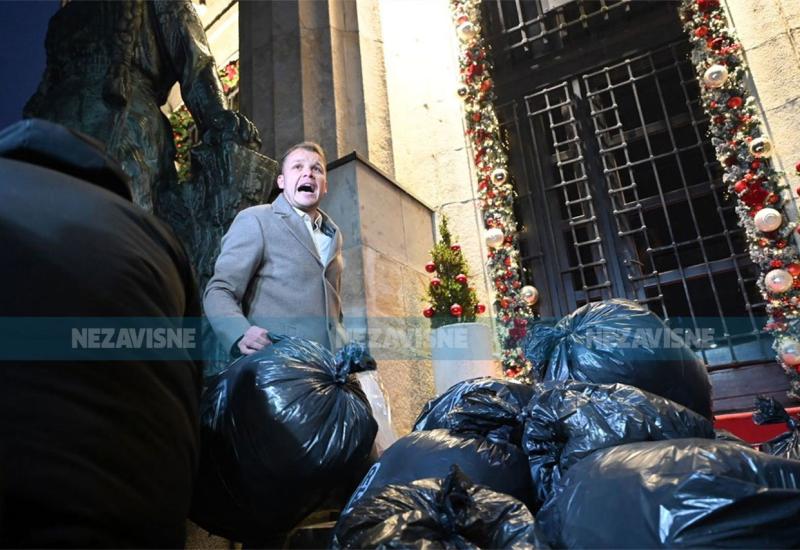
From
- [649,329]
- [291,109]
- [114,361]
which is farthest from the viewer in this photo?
[291,109]

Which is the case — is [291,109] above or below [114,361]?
above

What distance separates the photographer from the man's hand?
1.96 meters

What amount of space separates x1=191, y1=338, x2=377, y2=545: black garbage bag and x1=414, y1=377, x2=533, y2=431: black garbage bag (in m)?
0.29

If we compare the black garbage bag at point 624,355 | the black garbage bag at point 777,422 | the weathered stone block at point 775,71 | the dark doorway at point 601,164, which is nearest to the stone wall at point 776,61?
the weathered stone block at point 775,71

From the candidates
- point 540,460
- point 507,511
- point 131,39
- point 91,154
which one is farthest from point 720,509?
point 131,39

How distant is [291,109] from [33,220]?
19.1 feet

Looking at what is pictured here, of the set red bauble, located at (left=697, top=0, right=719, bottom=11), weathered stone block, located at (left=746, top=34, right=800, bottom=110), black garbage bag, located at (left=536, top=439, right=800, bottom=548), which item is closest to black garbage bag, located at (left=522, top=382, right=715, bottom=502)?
black garbage bag, located at (left=536, top=439, right=800, bottom=548)

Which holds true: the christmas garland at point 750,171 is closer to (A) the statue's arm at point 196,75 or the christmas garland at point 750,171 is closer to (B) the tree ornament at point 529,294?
(B) the tree ornament at point 529,294

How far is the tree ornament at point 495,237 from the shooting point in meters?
6.21

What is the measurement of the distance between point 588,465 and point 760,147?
201 inches

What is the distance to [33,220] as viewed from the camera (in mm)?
849

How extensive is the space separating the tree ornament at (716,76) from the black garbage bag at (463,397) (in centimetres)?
488

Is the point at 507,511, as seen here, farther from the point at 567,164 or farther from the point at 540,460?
the point at 567,164

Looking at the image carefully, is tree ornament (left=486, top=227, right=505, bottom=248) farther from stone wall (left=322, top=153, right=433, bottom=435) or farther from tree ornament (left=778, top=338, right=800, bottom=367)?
tree ornament (left=778, top=338, right=800, bottom=367)
